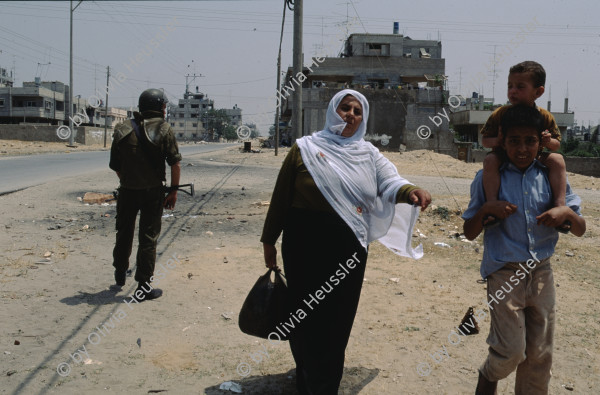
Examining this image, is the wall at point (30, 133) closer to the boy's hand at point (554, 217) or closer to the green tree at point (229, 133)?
the boy's hand at point (554, 217)

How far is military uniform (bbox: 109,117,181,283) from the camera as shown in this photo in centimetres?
450

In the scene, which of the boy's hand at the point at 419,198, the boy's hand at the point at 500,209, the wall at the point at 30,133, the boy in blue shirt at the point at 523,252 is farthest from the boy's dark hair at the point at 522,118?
the wall at the point at 30,133

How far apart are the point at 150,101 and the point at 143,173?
643 mm

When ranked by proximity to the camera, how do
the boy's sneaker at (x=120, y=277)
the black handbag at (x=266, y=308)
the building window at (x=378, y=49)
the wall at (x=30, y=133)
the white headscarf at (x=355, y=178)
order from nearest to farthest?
the white headscarf at (x=355, y=178)
the black handbag at (x=266, y=308)
the boy's sneaker at (x=120, y=277)
the wall at (x=30, y=133)
the building window at (x=378, y=49)

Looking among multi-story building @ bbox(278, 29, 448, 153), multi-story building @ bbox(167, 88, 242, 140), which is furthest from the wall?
multi-story building @ bbox(167, 88, 242, 140)

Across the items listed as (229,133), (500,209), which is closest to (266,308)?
(500,209)

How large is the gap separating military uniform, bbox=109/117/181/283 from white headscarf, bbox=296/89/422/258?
2025mm

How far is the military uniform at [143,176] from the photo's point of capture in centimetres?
450

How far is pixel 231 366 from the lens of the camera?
11.1ft

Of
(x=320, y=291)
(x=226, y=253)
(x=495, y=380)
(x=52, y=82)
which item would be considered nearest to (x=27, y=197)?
(x=226, y=253)

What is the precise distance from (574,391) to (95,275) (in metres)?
4.36

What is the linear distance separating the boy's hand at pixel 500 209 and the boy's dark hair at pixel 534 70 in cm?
59

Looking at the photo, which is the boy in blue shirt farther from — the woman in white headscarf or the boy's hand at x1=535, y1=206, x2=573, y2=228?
the woman in white headscarf

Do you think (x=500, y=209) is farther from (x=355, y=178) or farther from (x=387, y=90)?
(x=387, y=90)
